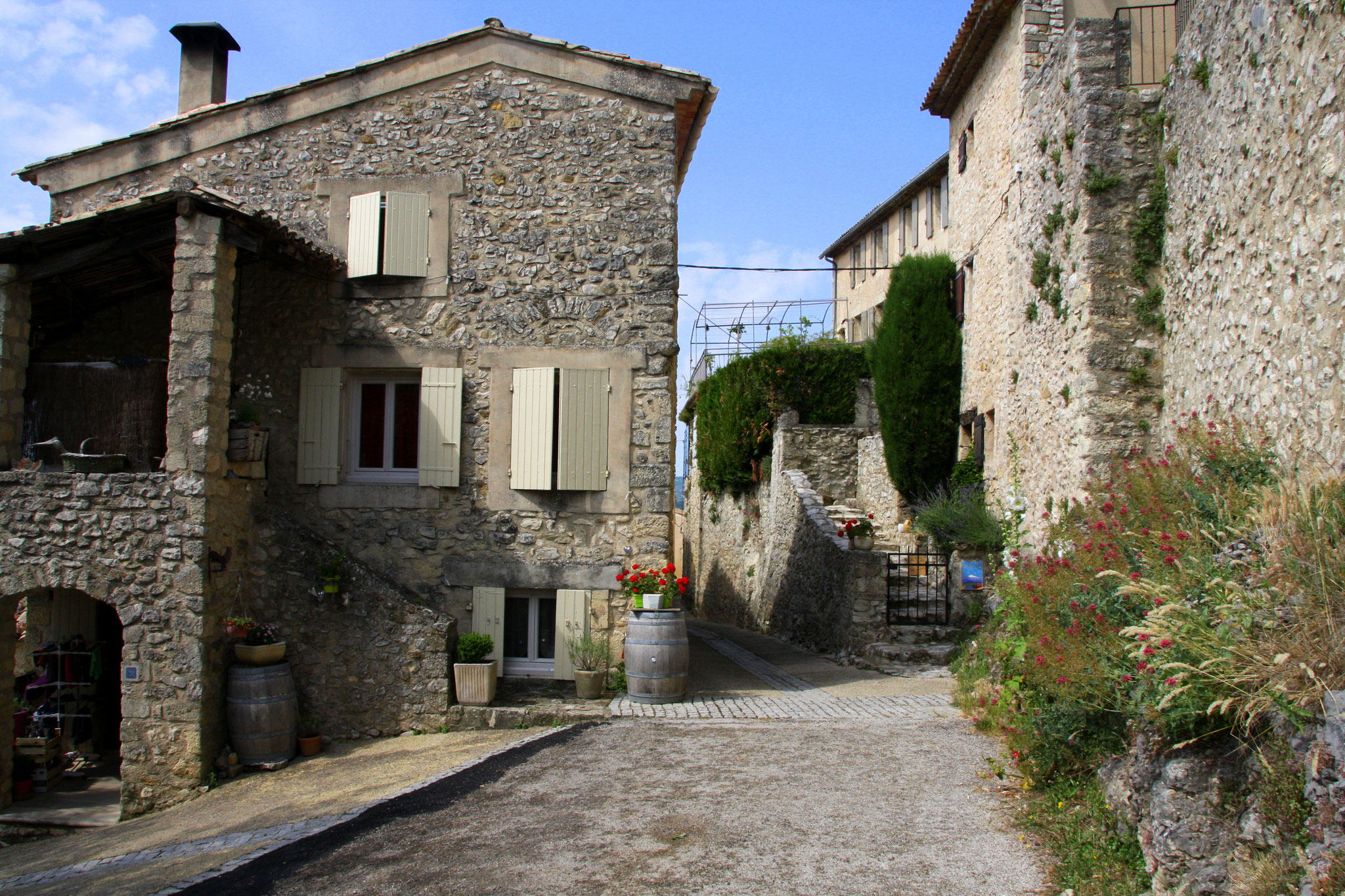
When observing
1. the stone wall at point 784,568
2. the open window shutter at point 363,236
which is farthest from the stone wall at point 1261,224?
the open window shutter at point 363,236

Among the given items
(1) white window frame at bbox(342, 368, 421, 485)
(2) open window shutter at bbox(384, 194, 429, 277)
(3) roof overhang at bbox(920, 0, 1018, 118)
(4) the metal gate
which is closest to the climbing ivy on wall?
(4) the metal gate

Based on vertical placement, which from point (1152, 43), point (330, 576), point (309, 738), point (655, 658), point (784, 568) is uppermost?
point (1152, 43)

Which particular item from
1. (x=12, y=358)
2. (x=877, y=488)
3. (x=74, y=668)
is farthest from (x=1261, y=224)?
(x=74, y=668)

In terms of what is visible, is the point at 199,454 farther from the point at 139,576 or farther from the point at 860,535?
the point at 860,535

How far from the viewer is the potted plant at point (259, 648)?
8.14 m

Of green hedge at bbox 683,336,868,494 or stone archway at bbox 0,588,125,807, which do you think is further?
green hedge at bbox 683,336,868,494

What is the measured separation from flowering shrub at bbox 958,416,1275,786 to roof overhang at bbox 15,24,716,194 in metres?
5.83

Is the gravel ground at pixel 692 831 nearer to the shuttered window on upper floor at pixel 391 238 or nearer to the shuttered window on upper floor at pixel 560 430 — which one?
the shuttered window on upper floor at pixel 560 430

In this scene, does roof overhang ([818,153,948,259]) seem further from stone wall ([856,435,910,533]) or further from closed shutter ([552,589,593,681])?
closed shutter ([552,589,593,681])

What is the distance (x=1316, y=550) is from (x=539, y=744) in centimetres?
546

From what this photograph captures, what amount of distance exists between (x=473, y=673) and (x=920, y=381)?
29.7 feet

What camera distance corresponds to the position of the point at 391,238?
9.34 metres

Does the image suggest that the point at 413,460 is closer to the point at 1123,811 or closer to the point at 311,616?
the point at 311,616

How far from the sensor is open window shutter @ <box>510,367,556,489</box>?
9.20 m
